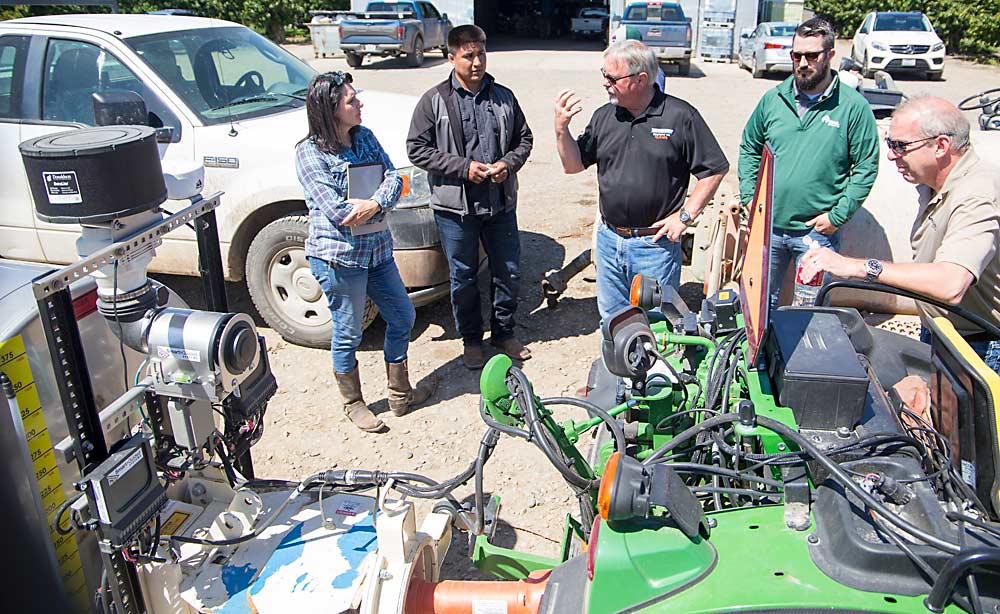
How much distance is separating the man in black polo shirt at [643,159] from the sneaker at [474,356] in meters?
1.23

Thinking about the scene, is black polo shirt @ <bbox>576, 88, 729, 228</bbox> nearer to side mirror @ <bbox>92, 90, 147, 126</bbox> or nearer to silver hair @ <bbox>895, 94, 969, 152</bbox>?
silver hair @ <bbox>895, 94, 969, 152</bbox>

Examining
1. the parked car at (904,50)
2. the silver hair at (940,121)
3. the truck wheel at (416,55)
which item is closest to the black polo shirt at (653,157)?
the silver hair at (940,121)

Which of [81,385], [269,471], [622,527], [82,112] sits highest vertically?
[82,112]

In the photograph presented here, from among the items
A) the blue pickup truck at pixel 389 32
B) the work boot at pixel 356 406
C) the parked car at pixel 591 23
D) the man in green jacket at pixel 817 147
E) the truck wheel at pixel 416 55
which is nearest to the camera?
the man in green jacket at pixel 817 147

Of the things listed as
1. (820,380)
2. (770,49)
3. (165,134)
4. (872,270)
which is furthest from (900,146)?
(770,49)

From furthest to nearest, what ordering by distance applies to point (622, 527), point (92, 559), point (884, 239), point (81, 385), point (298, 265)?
1. point (884, 239)
2. point (298, 265)
3. point (92, 559)
4. point (81, 385)
5. point (622, 527)

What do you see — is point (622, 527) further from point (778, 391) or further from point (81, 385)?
point (81, 385)

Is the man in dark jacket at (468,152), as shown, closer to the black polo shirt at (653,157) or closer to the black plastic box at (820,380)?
the black polo shirt at (653,157)

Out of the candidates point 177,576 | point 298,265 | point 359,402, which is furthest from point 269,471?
point 177,576

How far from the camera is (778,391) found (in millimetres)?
2400

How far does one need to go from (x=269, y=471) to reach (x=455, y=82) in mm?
2585

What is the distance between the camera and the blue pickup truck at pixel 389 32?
21.2m

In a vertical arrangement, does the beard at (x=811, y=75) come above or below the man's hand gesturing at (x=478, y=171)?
above

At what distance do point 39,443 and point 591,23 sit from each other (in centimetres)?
3243
